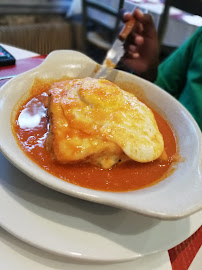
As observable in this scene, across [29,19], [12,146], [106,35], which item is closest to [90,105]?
[12,146]

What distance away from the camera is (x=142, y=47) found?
55.7 inches

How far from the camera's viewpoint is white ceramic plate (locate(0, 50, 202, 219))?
1.71ft

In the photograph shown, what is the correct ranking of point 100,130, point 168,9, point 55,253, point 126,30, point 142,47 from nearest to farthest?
1. point 55,253
2. point 100,130
3. point 126,30
4. point 142,47
5. point 168,9

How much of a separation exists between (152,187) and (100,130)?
184 mm

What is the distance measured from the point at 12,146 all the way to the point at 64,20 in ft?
11.6

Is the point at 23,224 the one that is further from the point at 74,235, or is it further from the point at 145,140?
the point at 145,140

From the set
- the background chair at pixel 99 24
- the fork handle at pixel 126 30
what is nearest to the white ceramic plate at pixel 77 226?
the fork handle at pixel 126 30

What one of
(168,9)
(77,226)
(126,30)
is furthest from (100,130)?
(168,9)

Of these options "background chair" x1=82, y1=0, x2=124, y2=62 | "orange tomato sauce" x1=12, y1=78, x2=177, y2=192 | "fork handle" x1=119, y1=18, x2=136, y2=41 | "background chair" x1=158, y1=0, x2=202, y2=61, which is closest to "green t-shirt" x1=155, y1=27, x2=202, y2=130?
"background chair" x1=158, y1=0, x2=202, y2=61

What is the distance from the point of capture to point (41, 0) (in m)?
3.44

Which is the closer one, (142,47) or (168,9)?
(142,47)

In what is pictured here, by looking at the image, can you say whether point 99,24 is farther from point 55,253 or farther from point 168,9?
point 55,253

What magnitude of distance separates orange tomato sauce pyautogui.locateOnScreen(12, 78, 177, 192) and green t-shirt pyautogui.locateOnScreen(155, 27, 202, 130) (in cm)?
56

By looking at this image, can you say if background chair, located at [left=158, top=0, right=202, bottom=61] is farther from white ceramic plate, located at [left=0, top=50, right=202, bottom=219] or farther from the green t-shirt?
white ceramic plate, located at [left=0, top=50, right=202, bottom=219]
